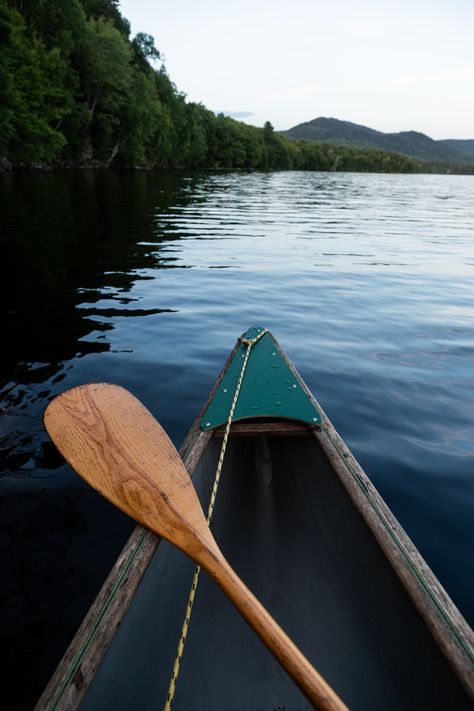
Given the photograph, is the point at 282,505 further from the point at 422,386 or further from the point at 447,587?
the point at 422,386

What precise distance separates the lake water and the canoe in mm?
680

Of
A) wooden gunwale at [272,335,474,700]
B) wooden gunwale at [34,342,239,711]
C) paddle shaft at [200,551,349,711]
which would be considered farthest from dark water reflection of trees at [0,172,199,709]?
wooden gunwale at [272,335,474,700]

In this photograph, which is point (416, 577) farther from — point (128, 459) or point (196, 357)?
point (196, 357)

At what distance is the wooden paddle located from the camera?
1295 millimetres

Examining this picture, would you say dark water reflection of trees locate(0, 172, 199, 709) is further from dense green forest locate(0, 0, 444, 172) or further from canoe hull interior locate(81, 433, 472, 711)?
dense green forest locate(0, 0, 444, 172)

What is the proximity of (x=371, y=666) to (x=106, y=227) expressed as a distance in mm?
13537

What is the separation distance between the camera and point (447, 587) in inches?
94.5

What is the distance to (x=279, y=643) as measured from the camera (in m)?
1.27

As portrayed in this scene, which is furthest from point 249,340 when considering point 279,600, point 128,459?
point 279,600

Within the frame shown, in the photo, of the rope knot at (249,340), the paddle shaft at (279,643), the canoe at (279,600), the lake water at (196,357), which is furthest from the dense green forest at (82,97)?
the paddle shaft at (279,643)

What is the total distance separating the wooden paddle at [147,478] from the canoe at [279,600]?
6.2 inches

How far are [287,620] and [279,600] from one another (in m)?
0.10

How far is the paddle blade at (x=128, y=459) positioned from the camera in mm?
1931

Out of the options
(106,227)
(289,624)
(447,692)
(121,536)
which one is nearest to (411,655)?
(447,692)
